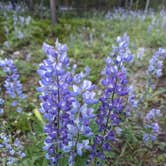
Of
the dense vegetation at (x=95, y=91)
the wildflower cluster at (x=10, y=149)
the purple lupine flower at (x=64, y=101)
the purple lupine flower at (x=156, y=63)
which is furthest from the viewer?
the purple lupine flower at (x=156, y=63)

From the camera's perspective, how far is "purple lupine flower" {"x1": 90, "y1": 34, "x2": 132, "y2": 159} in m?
2.07

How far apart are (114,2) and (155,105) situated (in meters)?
17.4

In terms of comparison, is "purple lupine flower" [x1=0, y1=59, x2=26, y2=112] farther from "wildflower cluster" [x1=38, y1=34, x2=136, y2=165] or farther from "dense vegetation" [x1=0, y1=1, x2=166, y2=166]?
"wildflower cluster" [x1=38, y1=34, x2=136, y2=165]

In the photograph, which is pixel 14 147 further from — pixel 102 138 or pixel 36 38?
pixel 36 38

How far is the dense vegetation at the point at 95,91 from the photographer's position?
252 centimetres

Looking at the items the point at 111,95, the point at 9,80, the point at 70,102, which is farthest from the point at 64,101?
the point at 9,80

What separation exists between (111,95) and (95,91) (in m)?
2.18

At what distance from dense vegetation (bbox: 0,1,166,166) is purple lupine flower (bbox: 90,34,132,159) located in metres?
0.02

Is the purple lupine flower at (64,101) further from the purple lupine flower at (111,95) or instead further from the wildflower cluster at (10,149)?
the wildflower cluster at (10,149)

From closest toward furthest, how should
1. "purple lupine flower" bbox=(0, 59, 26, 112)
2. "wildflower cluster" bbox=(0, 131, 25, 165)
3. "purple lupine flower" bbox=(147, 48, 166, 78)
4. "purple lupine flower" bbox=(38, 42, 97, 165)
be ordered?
"purple lupine flower" bbox=(38, 42, 97, 165) < "wildflower cluster" bbox=(0, 131, 25, 165) < "purple lupine flower" bbox=(0, 59, 26, 112) < "purple lupine flower" bbox=(147, 48, 166, 78)

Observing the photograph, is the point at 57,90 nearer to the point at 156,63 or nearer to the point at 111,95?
the point at 111,95

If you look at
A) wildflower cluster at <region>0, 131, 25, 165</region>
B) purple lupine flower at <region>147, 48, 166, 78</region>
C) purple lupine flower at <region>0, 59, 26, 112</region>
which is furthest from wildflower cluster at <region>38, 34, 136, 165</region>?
purple lupine flower at <region>147, 48, 166, 78</region>

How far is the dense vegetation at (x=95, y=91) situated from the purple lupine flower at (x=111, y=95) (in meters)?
0.02

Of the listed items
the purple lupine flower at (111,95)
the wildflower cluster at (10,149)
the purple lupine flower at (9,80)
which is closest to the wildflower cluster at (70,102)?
the purple lupine flower at (111,95)
